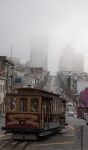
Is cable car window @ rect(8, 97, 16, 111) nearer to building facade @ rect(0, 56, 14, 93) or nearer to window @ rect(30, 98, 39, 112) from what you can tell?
window @ rect(30, 98, 39, 112)

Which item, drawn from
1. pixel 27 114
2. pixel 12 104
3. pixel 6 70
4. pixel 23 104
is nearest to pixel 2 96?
pixel 6 70

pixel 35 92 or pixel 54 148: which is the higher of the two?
pixel 35 92

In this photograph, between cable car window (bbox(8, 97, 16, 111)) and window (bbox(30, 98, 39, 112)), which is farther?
cable car window (bbox(8, 97, 16, 111))

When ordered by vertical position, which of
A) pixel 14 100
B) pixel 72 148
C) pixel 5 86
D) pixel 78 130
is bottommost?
pixel 72 148

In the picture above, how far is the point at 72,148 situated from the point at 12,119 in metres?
4.38

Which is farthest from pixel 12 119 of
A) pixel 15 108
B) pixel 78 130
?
pixel 78 130

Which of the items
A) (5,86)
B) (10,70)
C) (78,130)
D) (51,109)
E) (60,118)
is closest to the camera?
(78,130)

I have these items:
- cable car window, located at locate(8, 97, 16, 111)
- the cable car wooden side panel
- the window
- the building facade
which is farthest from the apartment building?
the window

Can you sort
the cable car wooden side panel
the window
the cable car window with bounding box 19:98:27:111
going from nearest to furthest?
the cable car wooden side panel
the window
the cable car window with bounding box 19:98:27:111

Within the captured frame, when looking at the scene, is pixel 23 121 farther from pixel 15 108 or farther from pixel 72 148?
pixel 72 148

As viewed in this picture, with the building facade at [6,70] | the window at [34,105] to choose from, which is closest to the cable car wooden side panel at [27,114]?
the window at [34,105]

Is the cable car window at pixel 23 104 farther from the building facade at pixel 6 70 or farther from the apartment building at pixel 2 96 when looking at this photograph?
the building facade at pixel 6 70

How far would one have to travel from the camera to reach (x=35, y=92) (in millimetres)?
21406

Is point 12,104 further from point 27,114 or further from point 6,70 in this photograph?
point 6,70
